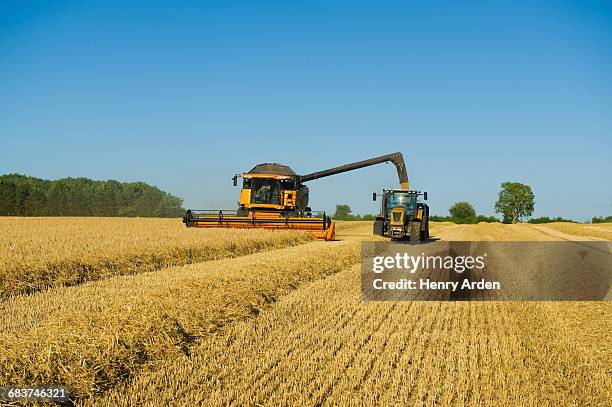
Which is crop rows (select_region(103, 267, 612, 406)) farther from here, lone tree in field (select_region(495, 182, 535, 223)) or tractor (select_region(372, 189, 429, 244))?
lone tree in field (select_region(495, 182, 535, 223))

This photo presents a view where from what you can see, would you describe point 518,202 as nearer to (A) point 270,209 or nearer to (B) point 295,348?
(A) point 270,209

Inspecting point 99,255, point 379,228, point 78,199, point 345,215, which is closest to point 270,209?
point 379,228

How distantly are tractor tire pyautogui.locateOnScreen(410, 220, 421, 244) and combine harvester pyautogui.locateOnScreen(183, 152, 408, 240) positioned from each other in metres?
2.99

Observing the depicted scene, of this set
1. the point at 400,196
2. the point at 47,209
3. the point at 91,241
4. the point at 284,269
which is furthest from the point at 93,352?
the point at 47,209

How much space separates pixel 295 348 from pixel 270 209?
683 inches

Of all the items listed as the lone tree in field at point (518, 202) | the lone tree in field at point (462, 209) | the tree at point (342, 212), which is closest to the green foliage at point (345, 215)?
the tree at point (342, 212)

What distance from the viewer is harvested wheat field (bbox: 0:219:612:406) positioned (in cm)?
473

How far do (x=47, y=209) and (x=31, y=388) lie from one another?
2727 inches

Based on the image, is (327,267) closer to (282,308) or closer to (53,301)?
(282,308)

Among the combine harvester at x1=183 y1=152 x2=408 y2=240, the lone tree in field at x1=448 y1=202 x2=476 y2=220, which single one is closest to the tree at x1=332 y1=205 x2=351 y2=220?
the lone tree in field at x1=448 y1=202 x2=476 y2=220

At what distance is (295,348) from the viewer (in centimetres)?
609

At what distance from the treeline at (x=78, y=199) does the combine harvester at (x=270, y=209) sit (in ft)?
162

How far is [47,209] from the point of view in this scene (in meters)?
68.0

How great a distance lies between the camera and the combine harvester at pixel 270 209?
2216cm
